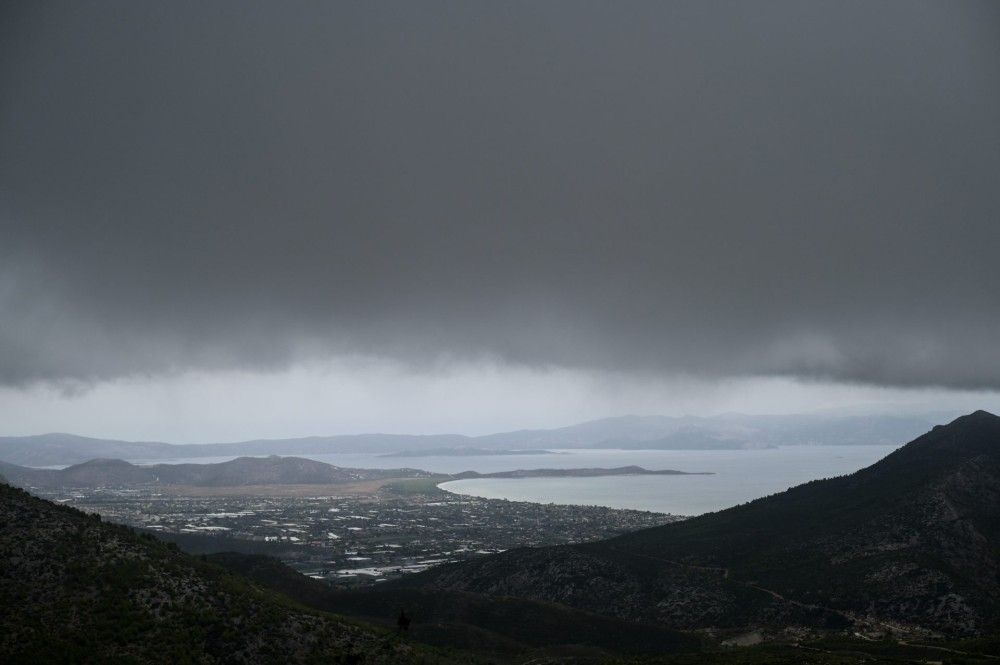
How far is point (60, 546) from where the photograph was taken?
216 feet

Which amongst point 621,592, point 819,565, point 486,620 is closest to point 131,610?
point 486,620

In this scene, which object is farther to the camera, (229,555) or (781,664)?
(229,555)

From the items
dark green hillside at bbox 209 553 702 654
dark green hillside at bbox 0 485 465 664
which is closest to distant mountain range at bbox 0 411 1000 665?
dark green hillside at bbox 0 485 465 664

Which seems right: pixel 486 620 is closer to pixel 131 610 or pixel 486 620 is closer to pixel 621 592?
pixel 621 592

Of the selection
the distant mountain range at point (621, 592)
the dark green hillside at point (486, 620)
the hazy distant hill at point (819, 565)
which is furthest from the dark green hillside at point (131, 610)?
the hazy distant hill at point (819, 565)

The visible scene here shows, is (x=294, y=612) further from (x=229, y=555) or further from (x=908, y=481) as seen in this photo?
(x=908, y=481)

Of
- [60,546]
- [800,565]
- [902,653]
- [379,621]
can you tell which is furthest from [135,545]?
[800,565]

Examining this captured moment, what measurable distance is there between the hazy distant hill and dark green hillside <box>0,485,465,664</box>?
195 ft

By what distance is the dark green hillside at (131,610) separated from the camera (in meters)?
55.4

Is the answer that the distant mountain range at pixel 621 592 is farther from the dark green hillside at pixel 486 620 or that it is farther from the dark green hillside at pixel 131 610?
the dark green hillside at pixel 486 620

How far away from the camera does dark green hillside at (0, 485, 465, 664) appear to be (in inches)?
2181

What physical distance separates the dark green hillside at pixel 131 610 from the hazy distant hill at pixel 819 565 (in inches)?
2338

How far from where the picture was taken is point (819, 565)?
12631cm

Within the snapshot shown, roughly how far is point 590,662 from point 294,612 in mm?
31767
